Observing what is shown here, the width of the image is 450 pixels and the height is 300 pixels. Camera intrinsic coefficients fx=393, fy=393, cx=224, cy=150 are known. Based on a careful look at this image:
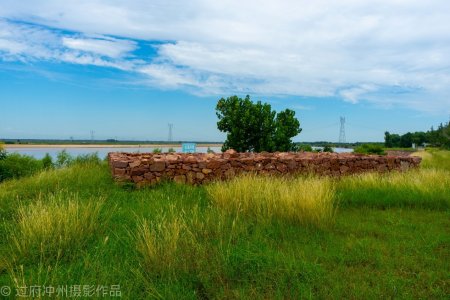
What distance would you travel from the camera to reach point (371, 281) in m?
4.45

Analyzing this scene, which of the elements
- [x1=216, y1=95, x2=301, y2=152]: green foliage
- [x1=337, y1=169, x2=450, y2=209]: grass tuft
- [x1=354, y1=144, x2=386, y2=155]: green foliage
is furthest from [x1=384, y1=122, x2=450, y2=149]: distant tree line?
[x1=337, y1=169, x2=450, y2=209]: grass tuft

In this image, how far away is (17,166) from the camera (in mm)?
14727

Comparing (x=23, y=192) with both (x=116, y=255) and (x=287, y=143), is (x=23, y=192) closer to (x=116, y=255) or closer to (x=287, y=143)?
(x=116, y=255)

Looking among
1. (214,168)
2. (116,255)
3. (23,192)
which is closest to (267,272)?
(116,255)

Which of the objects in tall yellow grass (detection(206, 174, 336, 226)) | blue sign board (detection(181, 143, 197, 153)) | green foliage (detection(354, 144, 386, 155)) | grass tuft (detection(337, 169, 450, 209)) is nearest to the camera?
tall yellow grass (detection(206, 174, 336, 226))

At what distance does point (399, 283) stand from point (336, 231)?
203cm

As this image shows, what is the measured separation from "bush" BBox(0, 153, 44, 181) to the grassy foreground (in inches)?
296

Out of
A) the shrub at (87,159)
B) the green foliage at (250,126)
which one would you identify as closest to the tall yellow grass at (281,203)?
the shrub at (87,159)

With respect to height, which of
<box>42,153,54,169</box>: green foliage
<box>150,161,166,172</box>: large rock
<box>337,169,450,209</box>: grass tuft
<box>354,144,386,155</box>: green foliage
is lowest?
<box>337,169,450,209</box>: grass tuft

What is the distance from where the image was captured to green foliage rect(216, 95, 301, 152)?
19922mm

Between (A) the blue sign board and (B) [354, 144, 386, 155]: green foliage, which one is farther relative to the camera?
(B) [354, 144, 386, 155]: green foliage

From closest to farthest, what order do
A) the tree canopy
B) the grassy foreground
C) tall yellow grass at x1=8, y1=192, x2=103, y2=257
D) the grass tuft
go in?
1. the grassy foreground
2. tall yellow grass at x1=8, y1=192, x2=103, y2=257
3. the grass tuft
4. the tree canopy

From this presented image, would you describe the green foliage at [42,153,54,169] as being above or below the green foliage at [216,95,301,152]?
below

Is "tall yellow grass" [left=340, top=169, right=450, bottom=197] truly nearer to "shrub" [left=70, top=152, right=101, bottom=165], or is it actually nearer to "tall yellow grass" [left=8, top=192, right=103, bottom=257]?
"tall yellow grass" [left=8, top=192, right=103, bottom=257]
